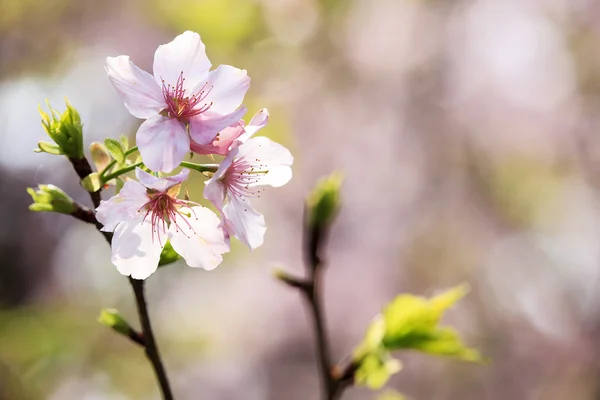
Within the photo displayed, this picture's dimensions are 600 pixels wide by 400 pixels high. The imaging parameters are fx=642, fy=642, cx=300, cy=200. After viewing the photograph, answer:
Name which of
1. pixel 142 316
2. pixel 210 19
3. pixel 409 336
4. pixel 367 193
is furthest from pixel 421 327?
pixel 367 193

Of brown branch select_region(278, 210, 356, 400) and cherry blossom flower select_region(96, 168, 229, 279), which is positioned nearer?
cherry blossom flower select_region(96, 168, 229, 279)

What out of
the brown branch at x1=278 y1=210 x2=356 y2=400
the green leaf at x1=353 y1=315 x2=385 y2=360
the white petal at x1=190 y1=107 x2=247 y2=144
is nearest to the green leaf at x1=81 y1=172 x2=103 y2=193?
the white petal at x1=190 y1=107 x2=247 y2=144

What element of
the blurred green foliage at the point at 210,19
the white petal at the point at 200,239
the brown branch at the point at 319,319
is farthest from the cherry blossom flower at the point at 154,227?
the blurred green foliage at the point at 210,19

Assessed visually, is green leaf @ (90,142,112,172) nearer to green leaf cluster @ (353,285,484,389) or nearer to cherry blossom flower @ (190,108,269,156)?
cherry blossom flower @ (190,108,269,156)

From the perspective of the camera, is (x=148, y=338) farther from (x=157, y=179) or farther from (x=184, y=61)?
(x=184, y=61)

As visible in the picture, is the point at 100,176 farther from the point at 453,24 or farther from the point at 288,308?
the point at 453,24

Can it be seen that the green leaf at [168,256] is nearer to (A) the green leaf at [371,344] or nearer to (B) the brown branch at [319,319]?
(B) the brown branch at [319,319]

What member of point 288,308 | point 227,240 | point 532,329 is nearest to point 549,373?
point 532,329
